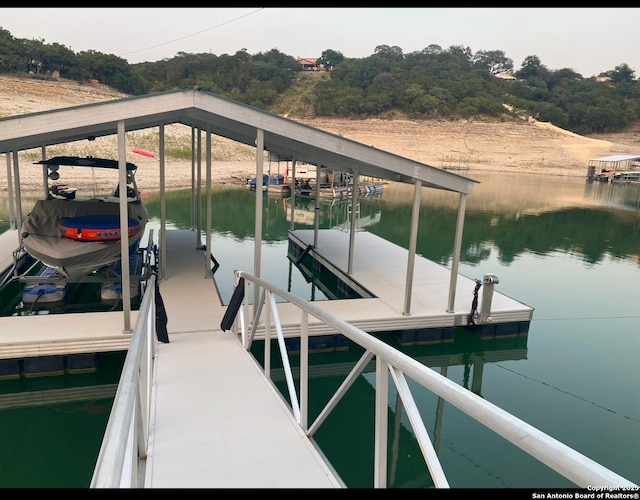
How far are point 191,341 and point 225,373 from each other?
52.1 inches

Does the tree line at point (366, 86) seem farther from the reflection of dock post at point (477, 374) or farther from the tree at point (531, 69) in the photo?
the reflection of dock post at point (477, 374)

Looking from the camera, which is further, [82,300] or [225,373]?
[82,300]

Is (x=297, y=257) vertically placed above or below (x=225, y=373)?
below

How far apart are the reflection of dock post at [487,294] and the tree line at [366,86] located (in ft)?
192

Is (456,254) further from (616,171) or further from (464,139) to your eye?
(464,139)

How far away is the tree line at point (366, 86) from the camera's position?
59281 millimetres

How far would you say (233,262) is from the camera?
13.9 metres

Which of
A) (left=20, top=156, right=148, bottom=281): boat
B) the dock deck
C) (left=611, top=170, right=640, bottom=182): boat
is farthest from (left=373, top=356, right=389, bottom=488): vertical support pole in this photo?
(left=611, top=170, right=640, bottom=182): boat

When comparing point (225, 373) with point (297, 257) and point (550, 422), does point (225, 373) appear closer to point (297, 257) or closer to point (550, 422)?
point (550, 422)

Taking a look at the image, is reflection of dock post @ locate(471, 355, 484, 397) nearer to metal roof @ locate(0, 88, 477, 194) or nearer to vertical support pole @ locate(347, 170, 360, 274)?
metal roof @ locate(0, 88, 477, 194)

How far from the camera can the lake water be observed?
551 centimetres

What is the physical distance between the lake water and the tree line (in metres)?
48.3

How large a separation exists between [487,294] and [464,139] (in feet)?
185
